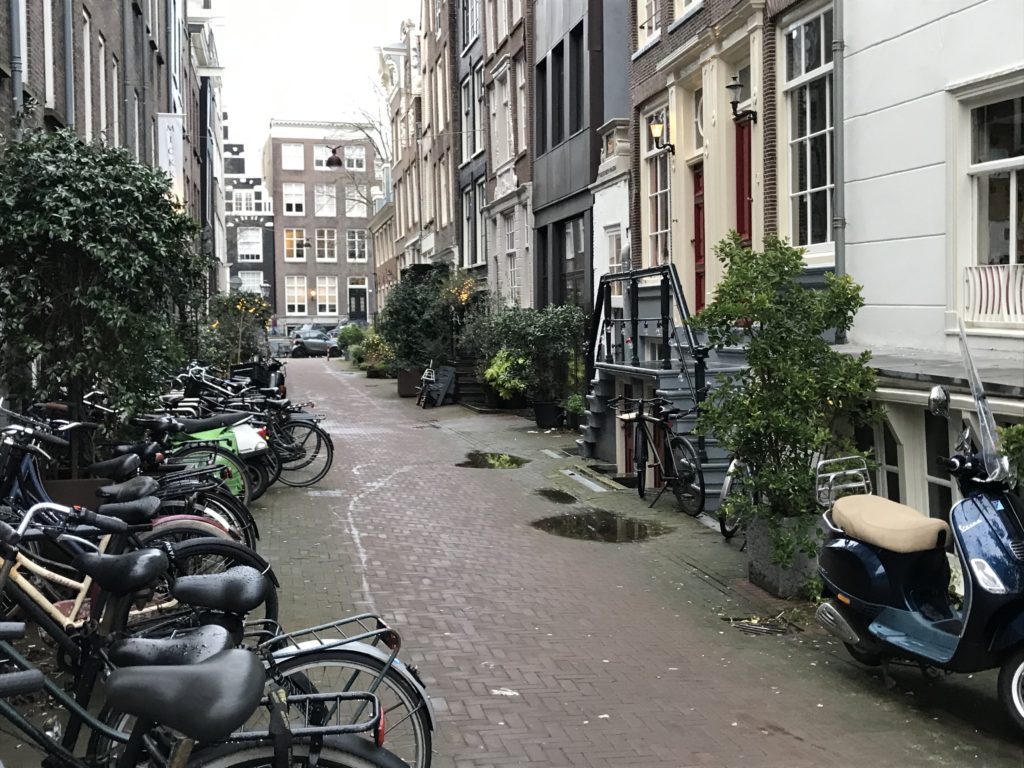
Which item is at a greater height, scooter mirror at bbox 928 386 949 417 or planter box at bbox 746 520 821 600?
scooter mirror at bbox 928 386 949 417

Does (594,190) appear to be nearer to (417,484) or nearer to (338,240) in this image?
(417,484)

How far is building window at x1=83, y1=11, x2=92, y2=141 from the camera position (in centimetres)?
1557

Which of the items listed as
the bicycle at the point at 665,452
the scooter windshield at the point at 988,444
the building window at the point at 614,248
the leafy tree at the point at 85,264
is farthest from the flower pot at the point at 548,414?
the scooter windshield at the point at 988,444

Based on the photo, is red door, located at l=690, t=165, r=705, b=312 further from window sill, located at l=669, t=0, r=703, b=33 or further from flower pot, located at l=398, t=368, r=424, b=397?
flower pot, located at l=398, t=368, r=424, b=397

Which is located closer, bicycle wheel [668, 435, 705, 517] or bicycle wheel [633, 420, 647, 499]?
bicycle wheel [668, 435, 705, 517]

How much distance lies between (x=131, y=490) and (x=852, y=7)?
816cm

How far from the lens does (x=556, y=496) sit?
12.1 metres

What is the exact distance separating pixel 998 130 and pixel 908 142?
3.18 ft

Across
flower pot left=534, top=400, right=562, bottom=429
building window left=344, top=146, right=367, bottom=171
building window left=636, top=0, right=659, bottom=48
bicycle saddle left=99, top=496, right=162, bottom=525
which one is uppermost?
building window left=344, top=146, right=367, bottom=171

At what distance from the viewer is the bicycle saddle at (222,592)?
3490 millimetres

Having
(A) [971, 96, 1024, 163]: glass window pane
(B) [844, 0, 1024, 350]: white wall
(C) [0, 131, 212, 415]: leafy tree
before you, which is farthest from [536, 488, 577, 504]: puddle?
(A) [971, 96, 1024, 163]: glass window pane

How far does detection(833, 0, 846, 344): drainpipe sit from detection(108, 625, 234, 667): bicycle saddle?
8390mm

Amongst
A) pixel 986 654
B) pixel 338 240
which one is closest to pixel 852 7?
pixel 986 654

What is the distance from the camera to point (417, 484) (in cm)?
1296
